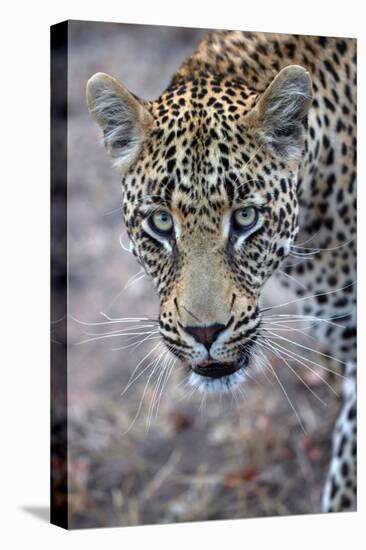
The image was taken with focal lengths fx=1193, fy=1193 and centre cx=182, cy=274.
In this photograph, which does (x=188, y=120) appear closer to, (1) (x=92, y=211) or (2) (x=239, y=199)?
(2) (x=239, y=199)

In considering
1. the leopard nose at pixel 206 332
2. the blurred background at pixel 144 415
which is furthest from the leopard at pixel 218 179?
the blurred background at pixel 144 415

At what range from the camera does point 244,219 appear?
558 cm

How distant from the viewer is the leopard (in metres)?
5.46

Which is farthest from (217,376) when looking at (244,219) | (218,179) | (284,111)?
(284,111)

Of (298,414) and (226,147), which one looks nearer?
(226,147)

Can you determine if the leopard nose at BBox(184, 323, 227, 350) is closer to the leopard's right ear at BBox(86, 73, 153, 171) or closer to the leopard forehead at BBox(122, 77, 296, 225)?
the leopard forehead at BBox(122, 77, 296, 225)

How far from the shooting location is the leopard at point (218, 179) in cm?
546

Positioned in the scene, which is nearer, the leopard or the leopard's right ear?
the leopard

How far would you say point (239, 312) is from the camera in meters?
5.44

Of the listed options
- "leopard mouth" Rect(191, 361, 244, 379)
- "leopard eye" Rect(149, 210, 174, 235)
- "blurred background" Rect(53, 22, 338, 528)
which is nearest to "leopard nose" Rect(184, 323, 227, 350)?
"leopard mouth" Rect(191, 361, 244, 379)

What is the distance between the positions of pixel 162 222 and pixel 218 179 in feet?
1.08

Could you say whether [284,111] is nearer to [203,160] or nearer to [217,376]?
[203,160]

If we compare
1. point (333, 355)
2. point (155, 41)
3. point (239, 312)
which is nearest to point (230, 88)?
point (155, 41)

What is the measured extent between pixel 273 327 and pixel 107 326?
902 millimetres
